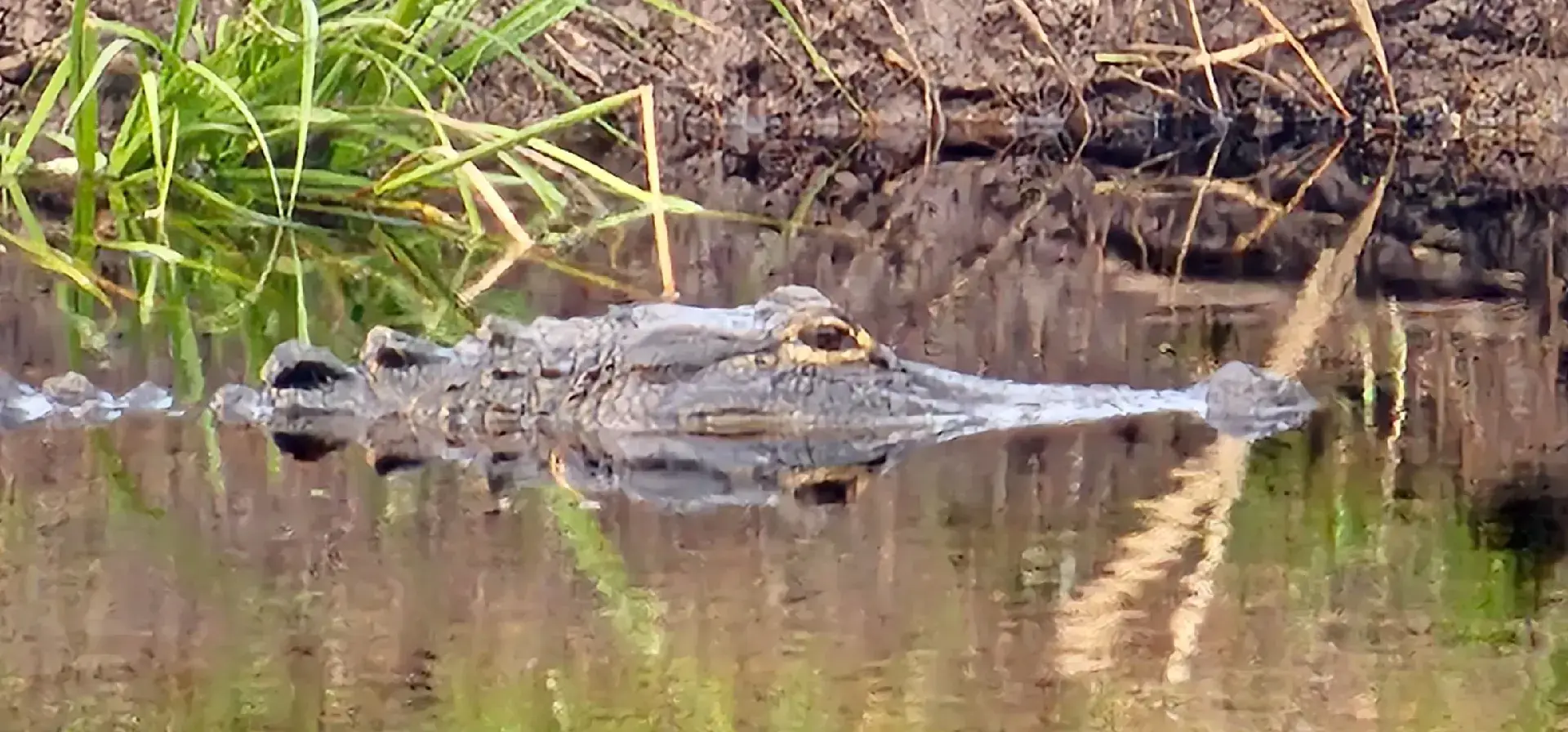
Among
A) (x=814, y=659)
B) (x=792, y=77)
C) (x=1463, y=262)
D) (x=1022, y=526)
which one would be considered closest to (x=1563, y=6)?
(x=792, y=77)

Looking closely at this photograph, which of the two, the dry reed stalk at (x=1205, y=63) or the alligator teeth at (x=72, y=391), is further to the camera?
the dry reed stalk at (x=1205, y=63)

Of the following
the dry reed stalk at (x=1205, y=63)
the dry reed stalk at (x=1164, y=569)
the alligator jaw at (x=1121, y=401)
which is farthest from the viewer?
the dry reed stalk at (x=1205, y=63)

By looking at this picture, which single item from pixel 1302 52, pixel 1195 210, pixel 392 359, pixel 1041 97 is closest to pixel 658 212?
pixel 392 359

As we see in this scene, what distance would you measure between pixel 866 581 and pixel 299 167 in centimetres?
250

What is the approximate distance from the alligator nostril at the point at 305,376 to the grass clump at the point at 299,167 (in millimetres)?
744

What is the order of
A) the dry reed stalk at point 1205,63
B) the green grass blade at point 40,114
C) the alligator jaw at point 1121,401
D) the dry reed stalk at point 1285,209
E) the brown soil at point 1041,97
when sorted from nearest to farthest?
1. the alligator jaw at point 1121,401
2. the green grass blade at point 40,114
3. the dry reed stalk at point 1285,209
4. the brown soil at point 1041,97
5. the dry reed stalk at point 1205,63

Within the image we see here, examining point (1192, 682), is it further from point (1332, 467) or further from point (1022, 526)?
point (1332, 467)

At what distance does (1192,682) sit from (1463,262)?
123 inches

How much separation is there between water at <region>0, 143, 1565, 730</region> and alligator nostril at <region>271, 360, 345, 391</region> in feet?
0.51

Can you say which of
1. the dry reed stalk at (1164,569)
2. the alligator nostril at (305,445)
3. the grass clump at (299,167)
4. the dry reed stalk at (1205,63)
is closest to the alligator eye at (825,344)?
the dry reed stalk at (1164,569)

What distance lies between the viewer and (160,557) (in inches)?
84.7

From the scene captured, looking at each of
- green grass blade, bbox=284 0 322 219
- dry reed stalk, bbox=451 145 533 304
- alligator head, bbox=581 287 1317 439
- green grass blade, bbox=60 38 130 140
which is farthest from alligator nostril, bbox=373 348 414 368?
green grass blade, bbox=60 38 130 140

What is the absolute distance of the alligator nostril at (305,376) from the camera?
2.95 metres

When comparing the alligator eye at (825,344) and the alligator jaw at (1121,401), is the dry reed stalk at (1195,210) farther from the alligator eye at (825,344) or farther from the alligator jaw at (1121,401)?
the alligator eye at (825,344)
